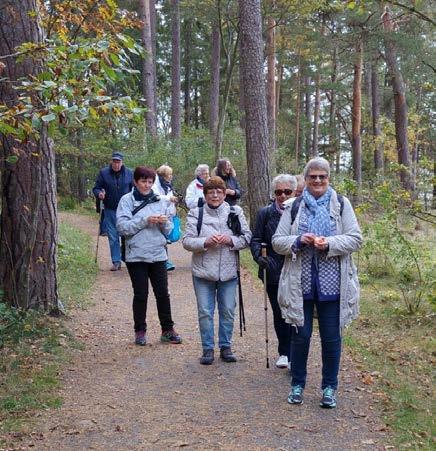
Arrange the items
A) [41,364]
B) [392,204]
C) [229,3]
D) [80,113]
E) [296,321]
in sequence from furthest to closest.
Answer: [229,3] < [392,204] < [41,364] < [296,321] < [80,113]

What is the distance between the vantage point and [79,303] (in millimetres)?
8086

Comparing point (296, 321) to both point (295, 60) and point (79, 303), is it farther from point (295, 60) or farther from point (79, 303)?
point (295, 60)

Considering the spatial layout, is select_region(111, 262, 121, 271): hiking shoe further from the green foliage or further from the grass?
the green foliage

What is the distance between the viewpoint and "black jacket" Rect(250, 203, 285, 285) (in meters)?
5.29

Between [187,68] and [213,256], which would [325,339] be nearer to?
[213,256]

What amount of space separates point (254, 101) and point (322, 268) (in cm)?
680

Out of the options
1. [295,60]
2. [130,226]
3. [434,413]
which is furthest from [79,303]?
[295,60]

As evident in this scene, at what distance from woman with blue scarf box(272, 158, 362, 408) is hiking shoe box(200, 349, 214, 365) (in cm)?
137

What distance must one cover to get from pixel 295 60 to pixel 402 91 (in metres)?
10.5

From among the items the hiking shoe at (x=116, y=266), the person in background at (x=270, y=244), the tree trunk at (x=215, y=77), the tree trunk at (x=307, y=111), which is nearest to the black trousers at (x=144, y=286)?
the person in background at (x=270, y=244)

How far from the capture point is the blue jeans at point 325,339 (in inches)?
178

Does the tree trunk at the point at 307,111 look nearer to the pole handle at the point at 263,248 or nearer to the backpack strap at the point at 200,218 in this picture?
the backpack strap at the point at 200,218

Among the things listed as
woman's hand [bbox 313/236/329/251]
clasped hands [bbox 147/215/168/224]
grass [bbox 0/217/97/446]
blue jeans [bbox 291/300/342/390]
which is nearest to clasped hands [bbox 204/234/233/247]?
clasped hands [bbox 147/215/168/224]

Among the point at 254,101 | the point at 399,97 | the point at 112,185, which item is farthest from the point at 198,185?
the point at 399,97
